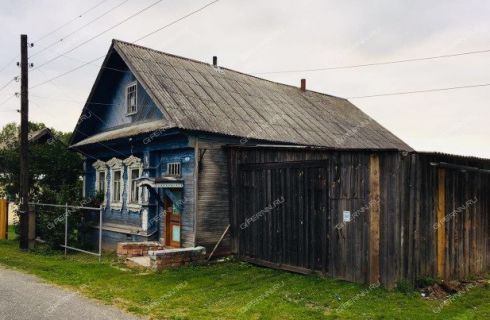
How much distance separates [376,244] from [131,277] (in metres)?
5.86

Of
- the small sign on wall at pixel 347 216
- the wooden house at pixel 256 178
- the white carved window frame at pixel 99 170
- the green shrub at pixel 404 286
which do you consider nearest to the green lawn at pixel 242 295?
the green shrub at pixel 404 286

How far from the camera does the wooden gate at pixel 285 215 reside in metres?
11.0

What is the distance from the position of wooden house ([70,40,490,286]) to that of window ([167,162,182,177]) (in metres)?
0.08

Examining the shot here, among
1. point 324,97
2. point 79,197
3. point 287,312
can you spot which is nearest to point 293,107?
point 324,97

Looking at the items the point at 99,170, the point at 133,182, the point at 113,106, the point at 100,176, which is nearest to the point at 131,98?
the point at 113,106

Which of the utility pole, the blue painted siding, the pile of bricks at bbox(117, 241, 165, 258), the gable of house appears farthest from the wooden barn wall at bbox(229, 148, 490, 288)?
the utility pole

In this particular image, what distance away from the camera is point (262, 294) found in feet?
30.4

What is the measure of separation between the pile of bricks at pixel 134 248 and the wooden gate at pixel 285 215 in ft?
8.92

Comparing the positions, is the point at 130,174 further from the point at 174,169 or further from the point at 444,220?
the point at 444,220

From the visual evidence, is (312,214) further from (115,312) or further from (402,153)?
(115,312)

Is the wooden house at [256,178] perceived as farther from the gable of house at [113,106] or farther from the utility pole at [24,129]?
the utility pole at [24,129]

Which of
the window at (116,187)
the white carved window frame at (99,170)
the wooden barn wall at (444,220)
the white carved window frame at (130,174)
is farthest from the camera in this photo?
the white carved window frame at (99,170)

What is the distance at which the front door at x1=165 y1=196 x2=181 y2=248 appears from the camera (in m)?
14.0

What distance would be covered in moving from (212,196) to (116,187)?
17.6 feet
